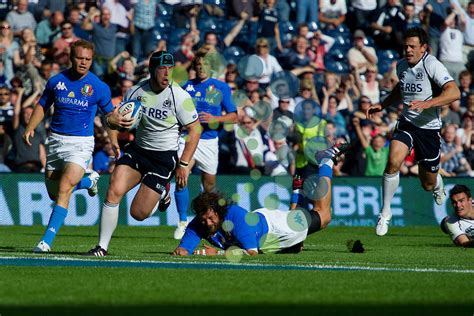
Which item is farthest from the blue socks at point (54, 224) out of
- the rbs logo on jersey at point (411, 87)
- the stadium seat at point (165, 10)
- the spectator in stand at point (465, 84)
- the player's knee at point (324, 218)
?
the spectator in stand at point (465, 84)

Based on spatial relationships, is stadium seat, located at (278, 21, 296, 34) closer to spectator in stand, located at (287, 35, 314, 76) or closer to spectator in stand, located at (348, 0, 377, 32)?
spectator in stand, located at (287, 35, 314, 76)

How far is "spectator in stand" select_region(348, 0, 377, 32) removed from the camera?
2727 centimetres

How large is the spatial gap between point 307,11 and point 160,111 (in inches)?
554

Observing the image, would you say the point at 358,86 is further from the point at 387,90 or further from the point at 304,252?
the point at 304,252

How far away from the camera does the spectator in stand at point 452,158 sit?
76.6 ft

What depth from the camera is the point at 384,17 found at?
27172mm

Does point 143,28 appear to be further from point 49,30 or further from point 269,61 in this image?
point 269,61

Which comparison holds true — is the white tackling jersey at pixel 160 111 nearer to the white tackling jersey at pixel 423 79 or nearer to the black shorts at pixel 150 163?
the black shorts at pixel 150 163

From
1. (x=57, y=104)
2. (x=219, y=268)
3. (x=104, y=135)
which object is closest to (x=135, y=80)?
(x=104, y=135)

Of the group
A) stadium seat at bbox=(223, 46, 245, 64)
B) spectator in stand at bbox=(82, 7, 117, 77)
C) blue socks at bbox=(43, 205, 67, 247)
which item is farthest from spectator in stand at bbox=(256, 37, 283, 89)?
blue socks at bbox=(43, 205, 67, 247)

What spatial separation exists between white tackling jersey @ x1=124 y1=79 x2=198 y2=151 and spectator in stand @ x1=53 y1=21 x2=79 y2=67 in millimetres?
10709

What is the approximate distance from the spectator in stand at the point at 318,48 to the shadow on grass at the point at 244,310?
16921 mm

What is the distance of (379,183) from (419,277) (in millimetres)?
11714

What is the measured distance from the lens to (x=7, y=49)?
23.0m
